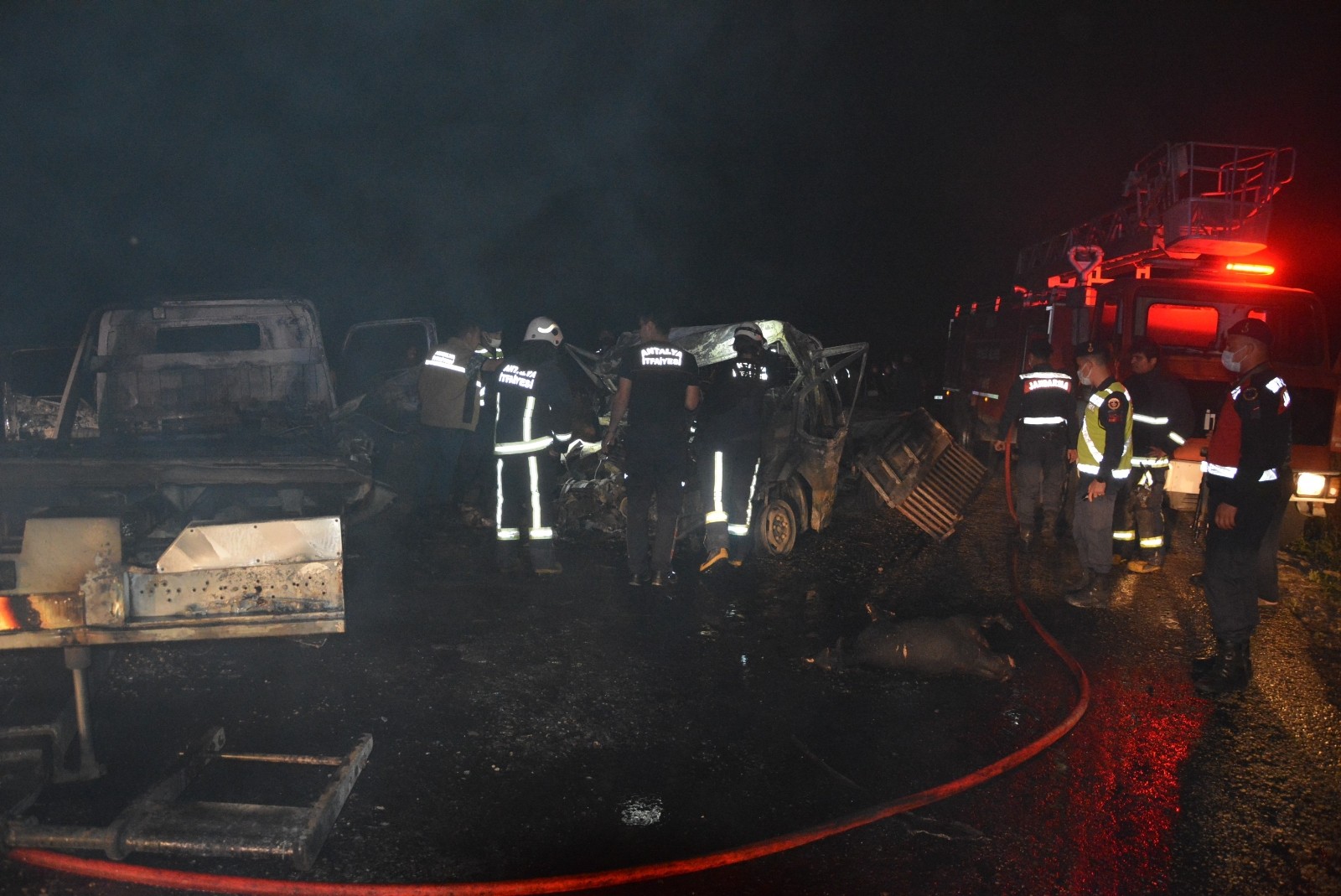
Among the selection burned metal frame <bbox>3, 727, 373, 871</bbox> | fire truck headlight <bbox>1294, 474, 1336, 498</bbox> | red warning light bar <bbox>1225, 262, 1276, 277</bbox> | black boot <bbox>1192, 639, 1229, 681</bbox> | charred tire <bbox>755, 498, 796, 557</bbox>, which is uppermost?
red warning light bar <bbox>1225, 262, 1276, 277</bbox>

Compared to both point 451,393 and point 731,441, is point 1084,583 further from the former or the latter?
point 451,393

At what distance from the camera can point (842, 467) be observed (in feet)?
26.7

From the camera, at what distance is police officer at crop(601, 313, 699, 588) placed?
5621 mm

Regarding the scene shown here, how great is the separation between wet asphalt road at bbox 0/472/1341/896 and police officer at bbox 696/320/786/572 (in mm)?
656

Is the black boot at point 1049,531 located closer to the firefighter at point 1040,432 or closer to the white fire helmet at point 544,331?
the firefighter at point 1040,432

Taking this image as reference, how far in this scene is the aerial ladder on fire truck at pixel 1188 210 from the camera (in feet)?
26.2

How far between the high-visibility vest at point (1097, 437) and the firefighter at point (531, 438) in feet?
11.4

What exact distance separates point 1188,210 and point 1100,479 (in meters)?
3.91

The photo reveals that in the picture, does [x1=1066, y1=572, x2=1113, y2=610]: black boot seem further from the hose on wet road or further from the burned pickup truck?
the burned pickup truck

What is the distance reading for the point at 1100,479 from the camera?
558 centimetres

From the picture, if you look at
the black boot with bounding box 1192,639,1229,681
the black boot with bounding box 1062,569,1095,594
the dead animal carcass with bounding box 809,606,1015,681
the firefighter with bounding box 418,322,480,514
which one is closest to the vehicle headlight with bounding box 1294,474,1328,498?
the black boot with bounding box 1062,569,1095,594

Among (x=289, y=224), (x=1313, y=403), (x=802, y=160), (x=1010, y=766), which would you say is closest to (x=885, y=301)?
(x=802, y=160)

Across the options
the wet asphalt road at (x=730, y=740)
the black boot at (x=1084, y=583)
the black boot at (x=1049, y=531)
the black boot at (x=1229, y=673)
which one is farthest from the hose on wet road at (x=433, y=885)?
the black boot at (x=1049, y=531)

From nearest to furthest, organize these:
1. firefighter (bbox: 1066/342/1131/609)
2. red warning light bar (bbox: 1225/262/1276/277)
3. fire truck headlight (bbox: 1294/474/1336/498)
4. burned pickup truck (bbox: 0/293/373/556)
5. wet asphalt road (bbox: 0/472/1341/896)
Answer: wet asphalt road (bbox: 0/472/1341/896), burned pickup truck (bbox: 0/293/373/556), firefighter (bbox: 1066/342/1131/609), fire truck headlight (bbox: 1294/474/1336/498), red warning light bar (bbox: 1225/262/1276/277)
